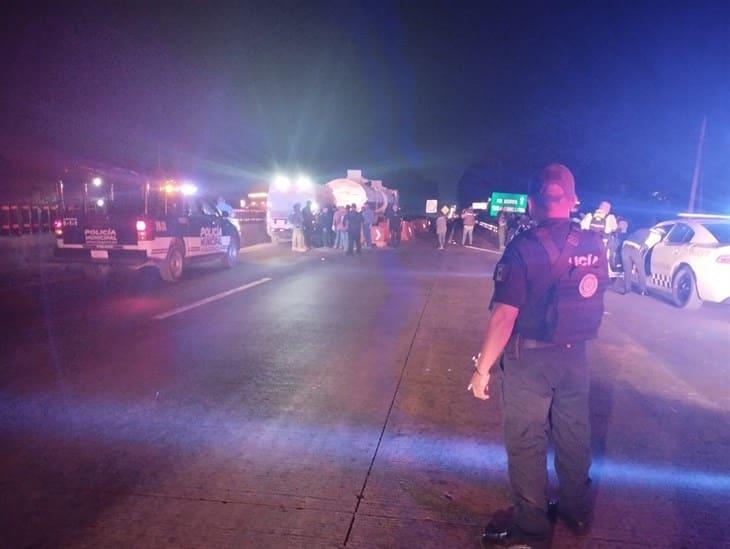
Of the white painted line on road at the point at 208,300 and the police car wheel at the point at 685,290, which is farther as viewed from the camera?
the police car wheel at the point at 685,290

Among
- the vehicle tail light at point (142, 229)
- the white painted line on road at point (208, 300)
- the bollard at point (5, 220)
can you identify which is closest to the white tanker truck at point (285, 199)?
the bollard at point (5, 220)

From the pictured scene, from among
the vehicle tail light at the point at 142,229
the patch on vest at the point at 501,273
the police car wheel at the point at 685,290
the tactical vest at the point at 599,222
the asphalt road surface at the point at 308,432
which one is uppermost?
the tactical vest at the point at 599,222

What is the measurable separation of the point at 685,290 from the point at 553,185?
29.1 ft

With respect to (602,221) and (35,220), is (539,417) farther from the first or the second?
(35,220)

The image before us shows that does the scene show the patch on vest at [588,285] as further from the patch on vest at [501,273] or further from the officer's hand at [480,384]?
the officer's hand at [480,384]

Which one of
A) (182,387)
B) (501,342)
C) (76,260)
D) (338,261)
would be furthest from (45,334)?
(338,261)

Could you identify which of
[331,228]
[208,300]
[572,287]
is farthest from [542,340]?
[331,228]

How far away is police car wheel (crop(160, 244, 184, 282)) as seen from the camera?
13.0 meters

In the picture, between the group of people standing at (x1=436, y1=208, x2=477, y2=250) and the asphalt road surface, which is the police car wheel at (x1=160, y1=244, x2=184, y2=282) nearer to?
the asphalt road surface

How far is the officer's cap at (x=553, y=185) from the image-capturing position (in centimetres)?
315

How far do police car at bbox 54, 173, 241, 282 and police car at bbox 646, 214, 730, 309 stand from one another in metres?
9.93

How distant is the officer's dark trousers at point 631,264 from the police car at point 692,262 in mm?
242

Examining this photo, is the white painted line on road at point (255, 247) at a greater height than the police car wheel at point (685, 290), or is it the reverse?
the police car wheel at point (685, 290)

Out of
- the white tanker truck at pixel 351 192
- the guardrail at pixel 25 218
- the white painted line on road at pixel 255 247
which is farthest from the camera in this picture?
the white tanker truck at pixel 351 192
